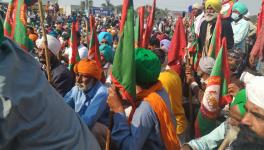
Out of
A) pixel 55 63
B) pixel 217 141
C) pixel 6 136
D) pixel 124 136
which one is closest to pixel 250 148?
pixel 217 141

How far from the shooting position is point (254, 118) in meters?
2.12

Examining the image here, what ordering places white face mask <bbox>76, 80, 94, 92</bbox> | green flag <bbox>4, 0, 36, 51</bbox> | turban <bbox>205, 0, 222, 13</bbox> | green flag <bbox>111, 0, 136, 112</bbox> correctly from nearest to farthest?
green flag <bbox>111, 0, 136, 112</bbox>, white face mask <bbox>76, 80, 94, 92</bbox>, green flag <bbox>4, 0, 36, 51</bbox>, turban <bbox>205, 0, 222, 13</bbox>

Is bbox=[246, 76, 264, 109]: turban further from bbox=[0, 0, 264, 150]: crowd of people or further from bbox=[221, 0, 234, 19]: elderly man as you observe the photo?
bbox=[221, 0, 234, 19]: elderly man

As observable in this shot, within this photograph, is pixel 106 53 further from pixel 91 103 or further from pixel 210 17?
pixel 91 103

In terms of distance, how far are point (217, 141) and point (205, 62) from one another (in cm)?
168

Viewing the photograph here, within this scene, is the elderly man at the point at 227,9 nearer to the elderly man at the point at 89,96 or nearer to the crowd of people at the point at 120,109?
the crowd of people at the point at 120,109

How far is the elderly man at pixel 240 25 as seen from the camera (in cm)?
674

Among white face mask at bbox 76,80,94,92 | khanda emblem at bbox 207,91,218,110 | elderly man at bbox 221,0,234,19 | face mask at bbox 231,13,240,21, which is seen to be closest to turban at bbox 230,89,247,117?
khanda emblem at bbox 207,91,218,110

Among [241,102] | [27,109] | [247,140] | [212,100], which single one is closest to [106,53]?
[212,100]

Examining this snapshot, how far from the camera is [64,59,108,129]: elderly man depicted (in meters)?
3.41

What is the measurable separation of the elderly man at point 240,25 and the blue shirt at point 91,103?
3632 mm

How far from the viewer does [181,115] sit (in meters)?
4.11

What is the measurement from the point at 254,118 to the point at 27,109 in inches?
49.6

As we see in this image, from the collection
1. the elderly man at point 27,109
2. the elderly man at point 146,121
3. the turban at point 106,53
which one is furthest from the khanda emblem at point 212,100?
the turban at point 106,53
